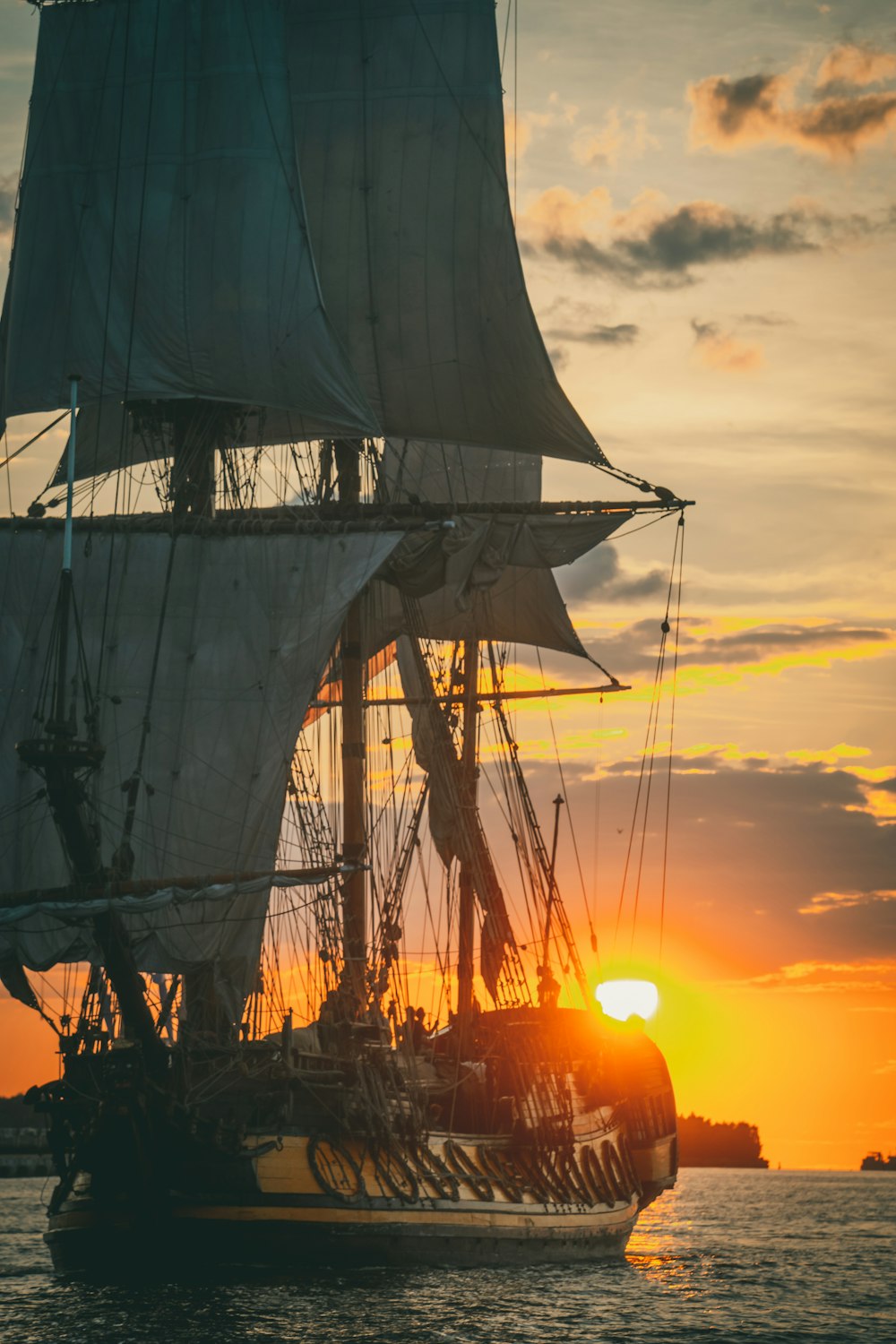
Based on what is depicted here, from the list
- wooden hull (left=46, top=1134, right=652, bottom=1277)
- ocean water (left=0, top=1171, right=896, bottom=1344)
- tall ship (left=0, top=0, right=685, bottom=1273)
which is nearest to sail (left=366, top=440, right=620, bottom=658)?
tall ship (left=0, top=0, right=685, bottom=1273)

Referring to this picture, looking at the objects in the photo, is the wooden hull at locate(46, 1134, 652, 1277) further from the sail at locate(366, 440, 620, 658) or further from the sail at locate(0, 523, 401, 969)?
the sail at locate(366, 440, 620, 658)

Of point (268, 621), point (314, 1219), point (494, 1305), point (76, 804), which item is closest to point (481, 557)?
point (268, 621)

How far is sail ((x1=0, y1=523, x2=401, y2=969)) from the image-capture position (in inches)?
1930

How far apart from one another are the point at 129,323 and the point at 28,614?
8.48 metres

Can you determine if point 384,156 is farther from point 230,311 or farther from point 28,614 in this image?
point 28,614

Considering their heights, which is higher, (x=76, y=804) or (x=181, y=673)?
(x=181, y=673)

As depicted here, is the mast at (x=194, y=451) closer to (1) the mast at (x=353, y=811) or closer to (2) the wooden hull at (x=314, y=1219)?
(1) the mast at (x=353, y=811)

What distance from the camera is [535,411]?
5800 centimetres

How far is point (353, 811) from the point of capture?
171ft

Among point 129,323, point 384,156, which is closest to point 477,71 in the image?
point 384,156

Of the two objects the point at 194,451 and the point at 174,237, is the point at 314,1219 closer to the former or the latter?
the point at 194,451

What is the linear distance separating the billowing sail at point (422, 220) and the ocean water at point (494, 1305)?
24.3m

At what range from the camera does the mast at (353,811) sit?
50062 mm

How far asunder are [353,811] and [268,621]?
18.5ft
